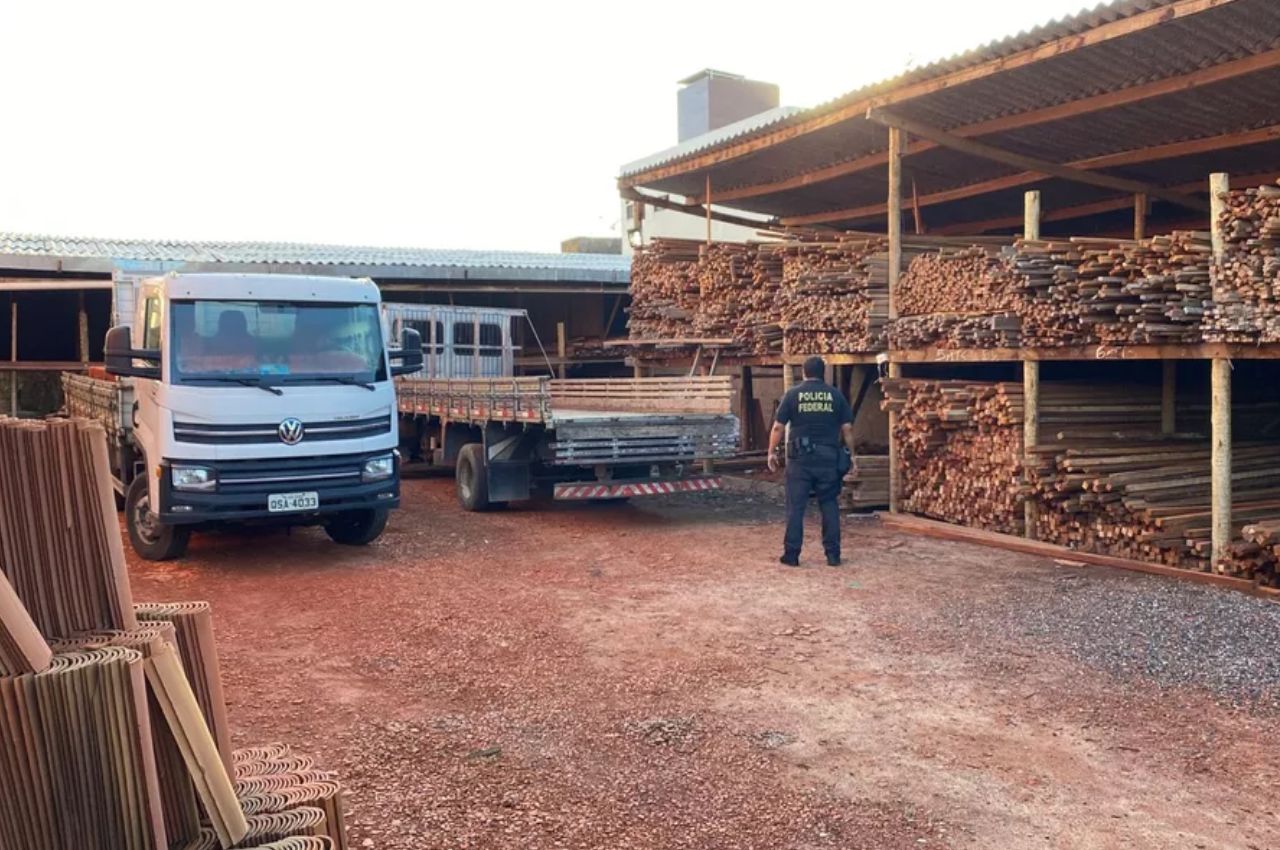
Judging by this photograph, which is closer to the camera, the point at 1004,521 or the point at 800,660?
the point at 800,660

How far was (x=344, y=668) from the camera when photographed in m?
6.89

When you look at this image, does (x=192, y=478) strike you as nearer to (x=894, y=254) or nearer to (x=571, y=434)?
(x=571, y=434)

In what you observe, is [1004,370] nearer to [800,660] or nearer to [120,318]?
[800,660]

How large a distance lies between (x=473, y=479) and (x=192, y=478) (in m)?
4.50

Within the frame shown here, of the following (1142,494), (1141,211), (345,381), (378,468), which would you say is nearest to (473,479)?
(378,468)

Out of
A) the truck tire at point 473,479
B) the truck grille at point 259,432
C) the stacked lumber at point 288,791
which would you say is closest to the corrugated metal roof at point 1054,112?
the truck tire at point 473,479

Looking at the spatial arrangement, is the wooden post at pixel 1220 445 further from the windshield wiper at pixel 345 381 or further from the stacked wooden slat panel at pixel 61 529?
the stacked wooden slat panel at pixel 61 529

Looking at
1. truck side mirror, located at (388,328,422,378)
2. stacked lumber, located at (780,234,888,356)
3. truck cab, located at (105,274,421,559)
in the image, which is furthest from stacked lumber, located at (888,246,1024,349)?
truck cab, located at (105,274,421,559)

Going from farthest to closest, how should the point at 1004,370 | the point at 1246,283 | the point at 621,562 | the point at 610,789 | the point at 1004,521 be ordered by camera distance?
the point at 1004,370
the point at 1004,521
the point at 621,562
the point at 1246,283
the point at 610,789

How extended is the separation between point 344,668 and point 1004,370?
431 inches

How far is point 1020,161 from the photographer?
13.2 meters

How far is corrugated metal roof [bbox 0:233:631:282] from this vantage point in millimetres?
19556

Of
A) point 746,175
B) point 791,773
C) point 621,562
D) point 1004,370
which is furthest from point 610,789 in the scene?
point 746,175

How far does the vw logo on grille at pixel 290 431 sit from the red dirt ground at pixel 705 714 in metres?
→ 1.25
